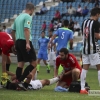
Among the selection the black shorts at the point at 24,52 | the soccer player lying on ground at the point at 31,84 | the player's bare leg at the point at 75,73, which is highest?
the black shorts at the point at 24,52

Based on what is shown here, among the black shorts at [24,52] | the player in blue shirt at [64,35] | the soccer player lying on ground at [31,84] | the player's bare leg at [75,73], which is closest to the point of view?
the soccer player lying on ground at [31,84]

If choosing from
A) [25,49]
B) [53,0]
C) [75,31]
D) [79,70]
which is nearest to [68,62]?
[79,70]

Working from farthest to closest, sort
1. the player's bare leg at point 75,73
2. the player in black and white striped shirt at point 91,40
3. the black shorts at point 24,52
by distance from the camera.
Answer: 1. the player's bare leg at point 75,73
2. the black shorts at point 24,52
3. the player in black and white striped shirt at point 91,40

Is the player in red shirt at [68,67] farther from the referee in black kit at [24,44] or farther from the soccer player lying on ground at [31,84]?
the referee in black kit at [24,44]

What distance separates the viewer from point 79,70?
1241cm

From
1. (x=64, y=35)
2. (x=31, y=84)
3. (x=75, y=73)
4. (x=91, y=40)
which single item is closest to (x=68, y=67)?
(x=75, y=73)

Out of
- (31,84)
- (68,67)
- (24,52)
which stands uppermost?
(24,52)

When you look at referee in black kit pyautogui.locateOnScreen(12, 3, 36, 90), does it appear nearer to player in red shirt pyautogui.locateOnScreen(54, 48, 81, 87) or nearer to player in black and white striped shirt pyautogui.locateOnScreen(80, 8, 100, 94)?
player in red shirt pyautogui.locateOnScreen(54, 48, 81, 87)

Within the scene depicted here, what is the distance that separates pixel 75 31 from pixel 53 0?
242 inches

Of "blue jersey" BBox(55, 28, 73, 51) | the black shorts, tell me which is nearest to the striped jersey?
the black shorts

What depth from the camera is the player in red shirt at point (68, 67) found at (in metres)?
12.3

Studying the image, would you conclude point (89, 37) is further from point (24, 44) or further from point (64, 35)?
point (64, 35)

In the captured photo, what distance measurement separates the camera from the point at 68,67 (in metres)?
12.5

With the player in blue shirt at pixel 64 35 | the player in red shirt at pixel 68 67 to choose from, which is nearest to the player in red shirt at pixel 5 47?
the player in red shirt at pixel 68 67
